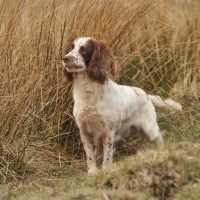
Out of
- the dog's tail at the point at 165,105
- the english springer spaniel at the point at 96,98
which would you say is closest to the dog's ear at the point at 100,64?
the english springer spaniel at the point at 96,98

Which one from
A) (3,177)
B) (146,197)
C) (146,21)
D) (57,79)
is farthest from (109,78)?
(146,21)

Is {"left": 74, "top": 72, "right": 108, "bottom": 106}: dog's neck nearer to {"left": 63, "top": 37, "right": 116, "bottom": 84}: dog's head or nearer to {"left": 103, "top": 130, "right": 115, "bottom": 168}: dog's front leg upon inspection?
{"left": 63, "top": 37, "right": 116, "bottom": 84}: dog's head

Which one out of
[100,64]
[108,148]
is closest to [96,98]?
[100,64]

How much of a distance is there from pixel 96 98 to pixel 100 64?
34cm

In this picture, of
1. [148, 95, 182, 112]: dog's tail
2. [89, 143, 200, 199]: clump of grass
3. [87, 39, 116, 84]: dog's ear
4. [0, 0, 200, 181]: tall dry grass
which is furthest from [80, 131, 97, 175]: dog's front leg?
[89, 143, 200, 199]: clump of grass

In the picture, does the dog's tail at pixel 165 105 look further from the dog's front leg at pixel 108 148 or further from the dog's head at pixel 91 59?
the dog's head at pixel 91 59

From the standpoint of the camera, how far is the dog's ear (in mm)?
5723

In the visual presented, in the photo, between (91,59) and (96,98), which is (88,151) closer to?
(96,98)

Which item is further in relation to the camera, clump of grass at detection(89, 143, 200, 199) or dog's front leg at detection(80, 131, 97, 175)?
dog's front leg at detection(80, 131, 97, 175)

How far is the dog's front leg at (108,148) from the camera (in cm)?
596

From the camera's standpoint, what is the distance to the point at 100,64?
5.74m

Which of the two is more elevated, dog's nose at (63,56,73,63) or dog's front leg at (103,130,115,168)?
dog's nose at (63,56,73,63)

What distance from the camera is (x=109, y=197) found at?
12.8ft

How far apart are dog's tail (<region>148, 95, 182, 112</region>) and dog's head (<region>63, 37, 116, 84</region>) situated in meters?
1.17
